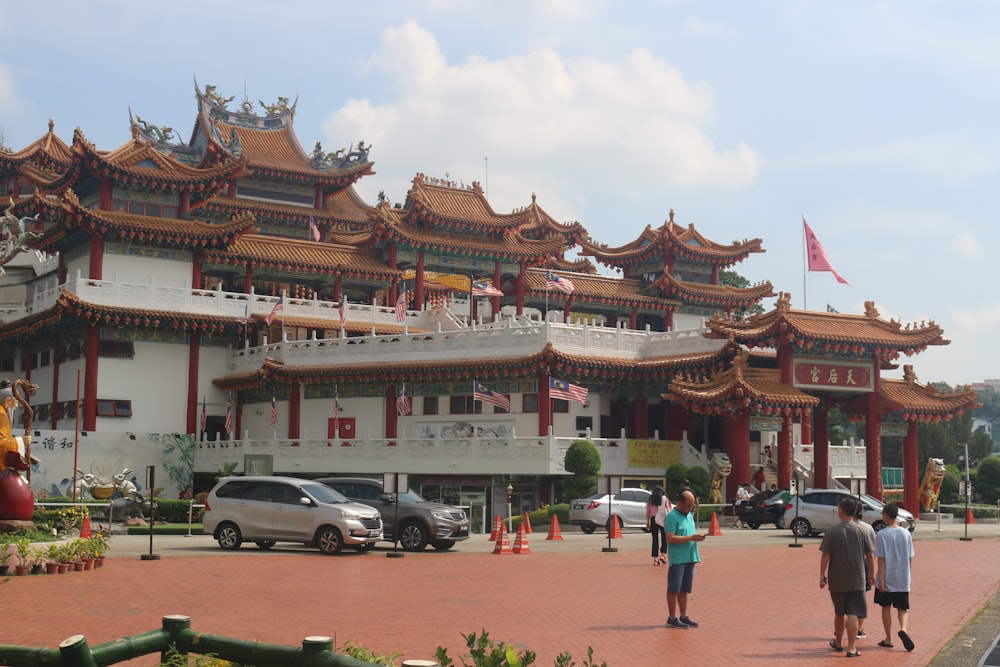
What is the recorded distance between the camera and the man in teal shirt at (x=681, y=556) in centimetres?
1505

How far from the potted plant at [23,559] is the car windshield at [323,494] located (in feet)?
24.3

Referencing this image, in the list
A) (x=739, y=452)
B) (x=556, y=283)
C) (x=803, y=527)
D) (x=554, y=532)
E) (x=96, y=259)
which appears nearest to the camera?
(x=554, y=532)

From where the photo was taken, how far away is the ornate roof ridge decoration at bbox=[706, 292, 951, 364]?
41.7 metres

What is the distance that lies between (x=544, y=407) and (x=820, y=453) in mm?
10439

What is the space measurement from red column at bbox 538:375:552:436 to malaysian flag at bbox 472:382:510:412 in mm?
1188

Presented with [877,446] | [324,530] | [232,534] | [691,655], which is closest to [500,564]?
[324,530]

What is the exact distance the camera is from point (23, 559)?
19.8m

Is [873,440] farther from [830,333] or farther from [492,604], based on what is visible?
[492,604]

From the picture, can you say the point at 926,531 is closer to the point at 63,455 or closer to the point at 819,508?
the point at 819,508

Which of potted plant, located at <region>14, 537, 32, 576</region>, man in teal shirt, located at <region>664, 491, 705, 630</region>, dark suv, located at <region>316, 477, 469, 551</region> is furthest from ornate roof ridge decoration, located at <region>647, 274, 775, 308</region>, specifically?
man in teal shirt, located at <region>664, 491, 705, 630</region>

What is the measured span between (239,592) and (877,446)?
31.3 metres

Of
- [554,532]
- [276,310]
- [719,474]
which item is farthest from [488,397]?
[276,310]

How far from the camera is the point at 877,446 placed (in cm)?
4428

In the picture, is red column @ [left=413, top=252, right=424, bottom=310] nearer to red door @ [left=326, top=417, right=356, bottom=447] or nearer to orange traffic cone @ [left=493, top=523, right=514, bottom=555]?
red door @ [left=326, top=417, right=356, bottom=447]
